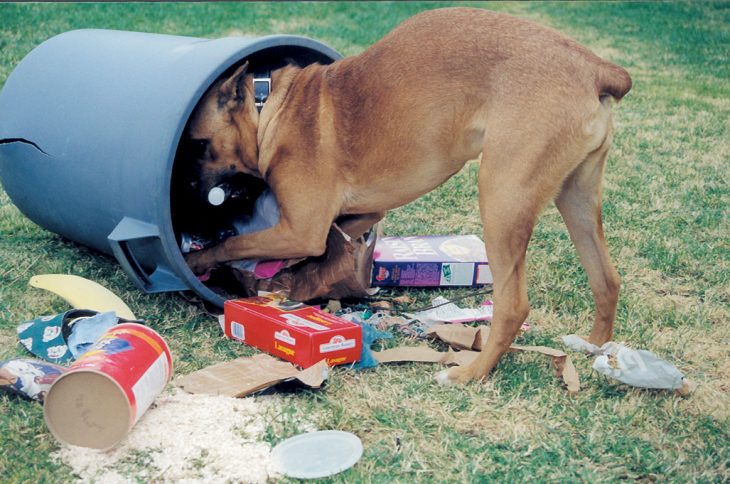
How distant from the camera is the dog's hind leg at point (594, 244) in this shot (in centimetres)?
349

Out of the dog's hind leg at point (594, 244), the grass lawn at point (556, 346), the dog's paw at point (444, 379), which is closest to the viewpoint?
the grass lawn at point (556, 346)

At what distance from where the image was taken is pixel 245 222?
4203 millimetres

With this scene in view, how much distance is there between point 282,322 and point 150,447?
2.75 ft

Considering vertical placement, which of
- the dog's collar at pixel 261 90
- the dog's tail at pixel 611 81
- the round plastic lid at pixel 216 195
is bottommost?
the round plastic lid at pixel 216 195

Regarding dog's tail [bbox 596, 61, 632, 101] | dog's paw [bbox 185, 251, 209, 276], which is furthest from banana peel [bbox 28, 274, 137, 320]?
dog's tail [bbox 596, 61, 632, 101]

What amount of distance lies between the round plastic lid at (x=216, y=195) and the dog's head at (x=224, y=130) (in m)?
0.07

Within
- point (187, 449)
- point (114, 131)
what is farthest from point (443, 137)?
point (187, 449)

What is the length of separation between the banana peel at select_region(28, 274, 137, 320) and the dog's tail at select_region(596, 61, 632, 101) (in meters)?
2.15

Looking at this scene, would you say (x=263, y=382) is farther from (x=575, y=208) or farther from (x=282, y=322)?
(x=575, y=208)

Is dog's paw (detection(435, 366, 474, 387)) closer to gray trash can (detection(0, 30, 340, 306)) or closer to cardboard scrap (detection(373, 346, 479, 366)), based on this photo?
cardboard scrap (detection(373, 346, 479, 366))

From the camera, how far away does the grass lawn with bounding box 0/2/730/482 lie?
8.86 ft

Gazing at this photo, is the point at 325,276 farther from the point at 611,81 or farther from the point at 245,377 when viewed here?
the point at 611,81

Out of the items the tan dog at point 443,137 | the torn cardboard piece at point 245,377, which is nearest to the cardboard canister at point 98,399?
the torn cardboard piece at point 245,377

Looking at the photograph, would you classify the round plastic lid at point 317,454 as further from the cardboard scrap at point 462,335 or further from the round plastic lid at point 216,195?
the round plastic lid at point 216,195
